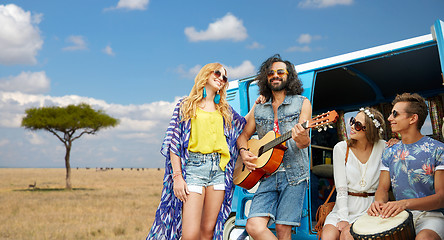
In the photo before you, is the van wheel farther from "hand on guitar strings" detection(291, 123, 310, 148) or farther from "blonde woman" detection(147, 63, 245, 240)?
"hand on guitar strings" detection(291, 123, 310, 148)

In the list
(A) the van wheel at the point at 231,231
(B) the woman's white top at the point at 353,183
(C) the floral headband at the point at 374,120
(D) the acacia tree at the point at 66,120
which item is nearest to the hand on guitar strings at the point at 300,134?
(B) the woman's white top at the point at 353,183

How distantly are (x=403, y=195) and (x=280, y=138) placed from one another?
3.69ft

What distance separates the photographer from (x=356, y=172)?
3814 millimetres

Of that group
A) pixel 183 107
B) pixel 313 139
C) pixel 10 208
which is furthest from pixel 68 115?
pixel 183 107

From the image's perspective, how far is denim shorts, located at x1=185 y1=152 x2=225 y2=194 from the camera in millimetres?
3236

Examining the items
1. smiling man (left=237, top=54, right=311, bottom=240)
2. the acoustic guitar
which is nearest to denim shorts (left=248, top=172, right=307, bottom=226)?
smiling man (left=237, top=54, right=311, bottom=240)

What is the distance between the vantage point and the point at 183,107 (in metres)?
3.49

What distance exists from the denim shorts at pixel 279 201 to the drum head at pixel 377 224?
0.51 metres

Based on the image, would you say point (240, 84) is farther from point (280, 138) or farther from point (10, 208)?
point (10, 208)

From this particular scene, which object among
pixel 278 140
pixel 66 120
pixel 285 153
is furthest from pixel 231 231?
pixel 66 120

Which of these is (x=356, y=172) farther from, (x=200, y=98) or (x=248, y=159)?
(x=200, y=98)

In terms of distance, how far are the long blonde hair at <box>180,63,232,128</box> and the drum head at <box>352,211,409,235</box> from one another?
1368 millimetres

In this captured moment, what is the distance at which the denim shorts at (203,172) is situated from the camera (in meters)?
3.24

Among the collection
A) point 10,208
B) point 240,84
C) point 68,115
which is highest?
point 68,115
